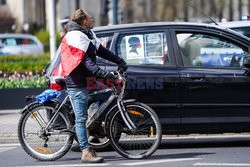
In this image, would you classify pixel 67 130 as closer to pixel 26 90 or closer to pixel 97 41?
pixel 97 41

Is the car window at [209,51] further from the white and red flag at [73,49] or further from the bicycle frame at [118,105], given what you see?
the white and red flag at [73,49]

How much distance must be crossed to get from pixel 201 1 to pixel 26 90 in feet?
156

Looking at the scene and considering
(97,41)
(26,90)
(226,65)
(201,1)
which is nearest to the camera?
(97,41)

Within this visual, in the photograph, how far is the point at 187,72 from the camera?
1084cm

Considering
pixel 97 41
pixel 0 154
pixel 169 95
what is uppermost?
pixel 97 41

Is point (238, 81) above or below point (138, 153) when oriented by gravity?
above

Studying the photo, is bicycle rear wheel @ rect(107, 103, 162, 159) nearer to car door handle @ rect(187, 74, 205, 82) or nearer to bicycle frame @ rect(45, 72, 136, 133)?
bicycle frame @ rect(45, 72, 136, 133)

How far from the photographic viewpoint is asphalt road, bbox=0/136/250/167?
392 inches

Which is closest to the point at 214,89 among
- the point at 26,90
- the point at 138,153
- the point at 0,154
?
the point at 138,153

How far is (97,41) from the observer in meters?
10.2

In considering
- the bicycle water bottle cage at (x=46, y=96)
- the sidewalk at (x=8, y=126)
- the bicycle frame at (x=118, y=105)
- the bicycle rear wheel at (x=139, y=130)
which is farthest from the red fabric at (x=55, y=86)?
the sidewalk at (x=8, y=126)

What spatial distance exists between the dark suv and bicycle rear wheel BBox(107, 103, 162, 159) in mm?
537

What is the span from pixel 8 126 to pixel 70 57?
4.17m

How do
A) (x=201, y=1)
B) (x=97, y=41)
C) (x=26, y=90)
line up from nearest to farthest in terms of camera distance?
(x=97, y=41), (x=26, y=90), (x=201, y=1)
